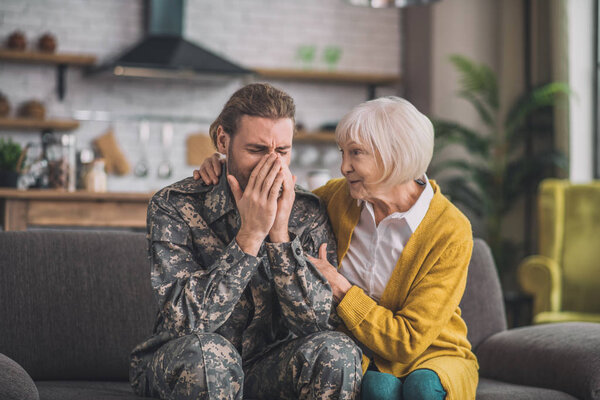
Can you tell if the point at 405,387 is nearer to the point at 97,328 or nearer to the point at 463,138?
the point at 97,328

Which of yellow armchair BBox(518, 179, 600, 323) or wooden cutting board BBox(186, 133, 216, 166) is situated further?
wooden cutting board BBox(186, 133, 216, 166)

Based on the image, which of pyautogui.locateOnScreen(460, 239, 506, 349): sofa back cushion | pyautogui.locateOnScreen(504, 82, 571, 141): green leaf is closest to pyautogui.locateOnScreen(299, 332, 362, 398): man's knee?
pyautogui.locateOnScreen(460, 239, 506, 349): sofa back cushion

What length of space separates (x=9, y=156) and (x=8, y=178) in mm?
131

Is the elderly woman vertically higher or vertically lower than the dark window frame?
lower

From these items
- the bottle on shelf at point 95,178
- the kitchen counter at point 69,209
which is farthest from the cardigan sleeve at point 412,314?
the bottle on shelf at point 95,178

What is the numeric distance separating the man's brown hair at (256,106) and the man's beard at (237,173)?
6 cm

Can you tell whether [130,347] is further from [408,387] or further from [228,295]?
[408,387]

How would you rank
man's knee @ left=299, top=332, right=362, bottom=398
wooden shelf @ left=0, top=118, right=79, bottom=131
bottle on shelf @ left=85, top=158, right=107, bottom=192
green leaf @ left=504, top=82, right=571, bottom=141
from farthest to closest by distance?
wooden shelf @ left=0, top=118, right=79, bottom=131, green leaf @ left=504, top=82, right=571, bottom=141, bottle on shelf @ left=85, top=158, right=107, bottom=192, man's knee @ left=299, top=332, right=362, bottom=398

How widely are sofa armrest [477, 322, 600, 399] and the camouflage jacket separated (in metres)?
0.66

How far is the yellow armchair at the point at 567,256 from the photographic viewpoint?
12.9 feet

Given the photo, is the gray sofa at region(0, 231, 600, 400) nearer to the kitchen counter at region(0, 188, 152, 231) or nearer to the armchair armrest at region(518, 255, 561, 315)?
the armchair armrest at region(518, 255, 561, 315)

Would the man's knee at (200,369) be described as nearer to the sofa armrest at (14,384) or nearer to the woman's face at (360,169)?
the sofa armrest at (14,384)

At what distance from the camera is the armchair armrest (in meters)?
3.88

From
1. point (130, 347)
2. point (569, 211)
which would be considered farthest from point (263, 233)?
point (569, 211)
